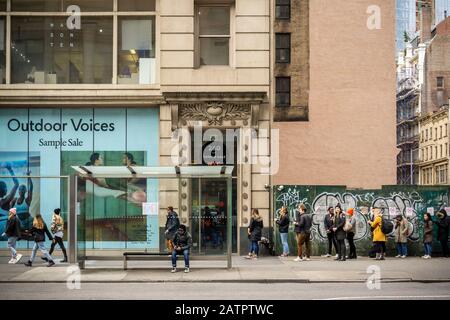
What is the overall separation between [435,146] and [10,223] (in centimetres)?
8833

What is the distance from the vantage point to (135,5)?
87.4 ft

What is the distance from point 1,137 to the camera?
26266mm

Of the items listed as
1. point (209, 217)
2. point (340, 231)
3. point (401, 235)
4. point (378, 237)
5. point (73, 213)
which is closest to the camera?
point (73, 213)

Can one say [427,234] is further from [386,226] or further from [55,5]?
[55,5]

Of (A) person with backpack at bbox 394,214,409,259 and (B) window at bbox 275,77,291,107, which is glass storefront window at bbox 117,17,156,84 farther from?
(A) person with backpack at bbox 394,214,409,259

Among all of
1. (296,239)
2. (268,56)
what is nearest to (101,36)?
(268,56)

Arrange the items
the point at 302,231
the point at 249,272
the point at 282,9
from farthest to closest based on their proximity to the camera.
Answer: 1. the point at 282,9
2. the point at 302,231
3. the point at 249,272

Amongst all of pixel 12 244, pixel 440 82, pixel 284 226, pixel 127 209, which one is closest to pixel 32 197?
pixel 12 244

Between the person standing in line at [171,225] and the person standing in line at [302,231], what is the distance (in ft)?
14.9

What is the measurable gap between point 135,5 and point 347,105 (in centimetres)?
926

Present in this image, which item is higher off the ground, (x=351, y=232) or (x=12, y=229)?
(x=12, y=229)

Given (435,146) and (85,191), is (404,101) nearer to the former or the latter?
(435,146)

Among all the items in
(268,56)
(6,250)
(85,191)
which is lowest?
(6,250)

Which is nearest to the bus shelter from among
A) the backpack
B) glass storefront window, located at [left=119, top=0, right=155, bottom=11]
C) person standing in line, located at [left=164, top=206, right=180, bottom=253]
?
person standing in line, located at [left=164, top=206, right=180, bottom=253]
